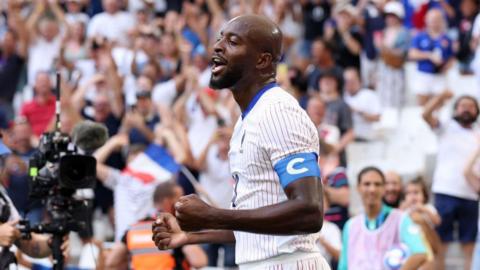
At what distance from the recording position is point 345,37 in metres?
16.2

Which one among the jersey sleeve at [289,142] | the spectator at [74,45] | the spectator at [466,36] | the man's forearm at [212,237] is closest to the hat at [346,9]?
the spectator at [466,36]

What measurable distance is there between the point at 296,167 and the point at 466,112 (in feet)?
24.4

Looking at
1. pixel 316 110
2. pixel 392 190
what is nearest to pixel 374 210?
pixel 392 190

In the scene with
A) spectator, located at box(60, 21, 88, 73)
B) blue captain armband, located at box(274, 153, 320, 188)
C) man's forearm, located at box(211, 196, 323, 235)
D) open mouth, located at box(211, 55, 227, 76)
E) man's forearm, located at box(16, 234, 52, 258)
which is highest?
spectator, located at box(60, 21, 88, 73)

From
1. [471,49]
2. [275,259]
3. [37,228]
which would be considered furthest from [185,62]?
[275,259]

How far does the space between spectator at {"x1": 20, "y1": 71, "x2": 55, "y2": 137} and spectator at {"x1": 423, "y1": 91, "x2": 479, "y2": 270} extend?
469 cm

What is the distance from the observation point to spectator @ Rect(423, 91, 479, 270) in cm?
1166

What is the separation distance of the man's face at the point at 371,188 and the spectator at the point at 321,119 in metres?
2.85

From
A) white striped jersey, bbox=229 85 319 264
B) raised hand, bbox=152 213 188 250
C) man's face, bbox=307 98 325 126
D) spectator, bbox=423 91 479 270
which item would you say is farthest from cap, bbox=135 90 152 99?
white striped jersey, bbox=229 85 319 264

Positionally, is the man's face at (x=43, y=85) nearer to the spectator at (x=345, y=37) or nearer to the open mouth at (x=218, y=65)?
the spectator at (x=345, y=37)

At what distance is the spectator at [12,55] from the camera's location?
631 inches

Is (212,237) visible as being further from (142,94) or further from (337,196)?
(142,94)

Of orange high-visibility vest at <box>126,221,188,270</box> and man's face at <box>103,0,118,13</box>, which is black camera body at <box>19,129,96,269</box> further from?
man's face at <box>103,0,118,13</box>

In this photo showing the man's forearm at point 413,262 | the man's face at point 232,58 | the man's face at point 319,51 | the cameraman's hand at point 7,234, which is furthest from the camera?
the man's face at point 319,51
